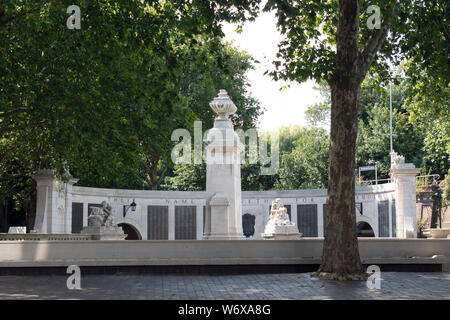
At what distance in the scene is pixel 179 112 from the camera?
17203mm

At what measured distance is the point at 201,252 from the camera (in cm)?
1667

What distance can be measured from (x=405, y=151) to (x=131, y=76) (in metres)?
39.3

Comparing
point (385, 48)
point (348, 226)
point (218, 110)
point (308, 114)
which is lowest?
point (348, 226)

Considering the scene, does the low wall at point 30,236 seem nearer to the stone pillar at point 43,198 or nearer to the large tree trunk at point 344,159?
the stone pillar at point 43,198

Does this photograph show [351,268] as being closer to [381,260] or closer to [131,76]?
[381,260]

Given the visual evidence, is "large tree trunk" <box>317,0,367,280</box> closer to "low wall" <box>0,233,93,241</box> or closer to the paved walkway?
the paved walkway

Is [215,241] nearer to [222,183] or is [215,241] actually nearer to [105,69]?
[222,183]

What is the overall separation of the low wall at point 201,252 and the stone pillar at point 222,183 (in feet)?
10.7

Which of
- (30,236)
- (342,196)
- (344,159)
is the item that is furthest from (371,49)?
(30,236)

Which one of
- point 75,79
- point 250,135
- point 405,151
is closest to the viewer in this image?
point 75,79

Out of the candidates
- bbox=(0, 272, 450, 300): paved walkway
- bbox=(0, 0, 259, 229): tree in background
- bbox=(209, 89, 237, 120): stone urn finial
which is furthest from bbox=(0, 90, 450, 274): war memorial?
bbox=(0, 0, 259, 229): tree in background

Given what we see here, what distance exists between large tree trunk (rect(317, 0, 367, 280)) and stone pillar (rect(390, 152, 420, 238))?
1776cm

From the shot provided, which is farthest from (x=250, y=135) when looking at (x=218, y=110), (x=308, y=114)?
(x=218, y=110)

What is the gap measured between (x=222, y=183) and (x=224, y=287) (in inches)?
311
